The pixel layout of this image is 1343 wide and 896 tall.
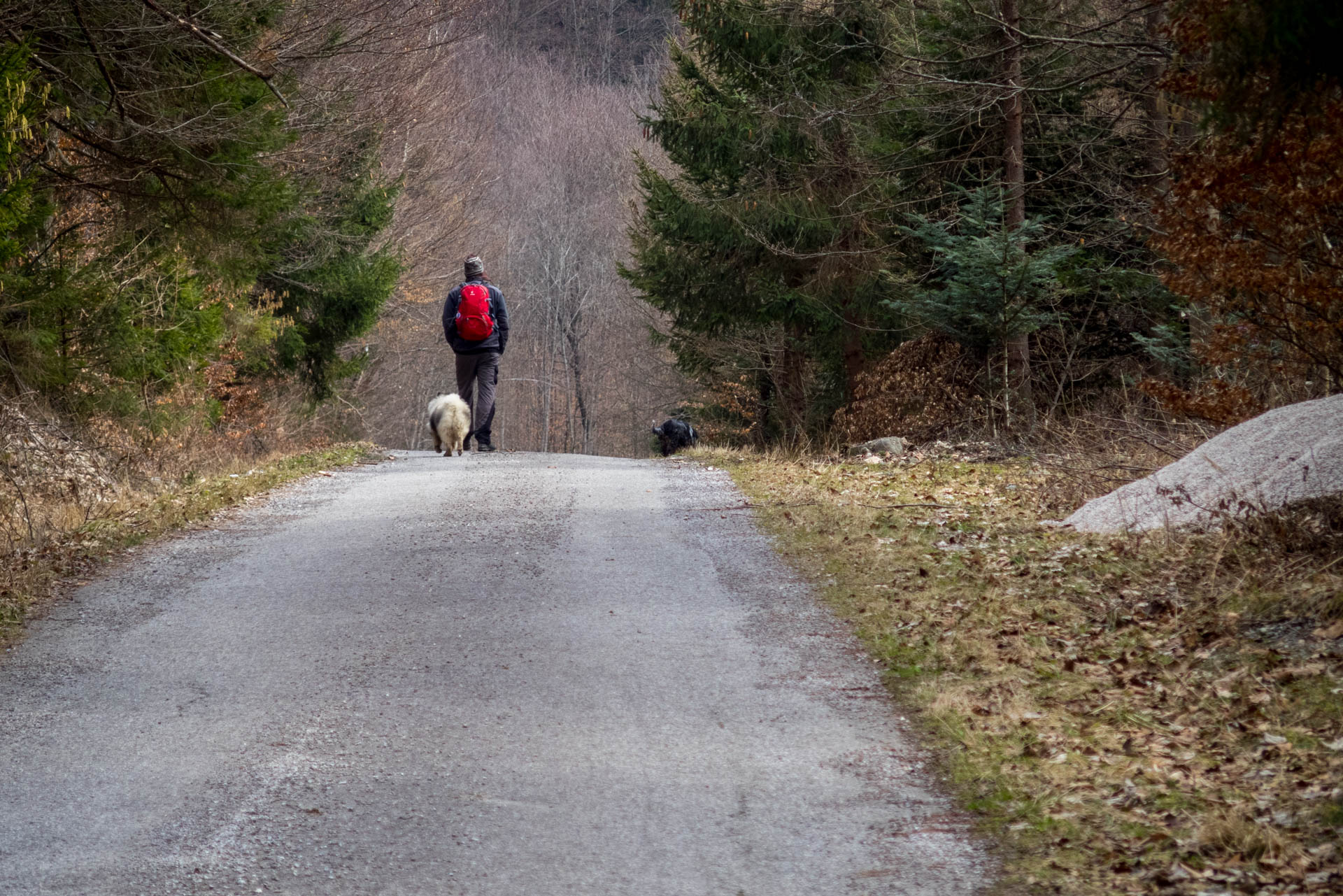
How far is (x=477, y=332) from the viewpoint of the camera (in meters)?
17.7

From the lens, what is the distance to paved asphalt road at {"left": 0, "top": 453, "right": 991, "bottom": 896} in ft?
14.0

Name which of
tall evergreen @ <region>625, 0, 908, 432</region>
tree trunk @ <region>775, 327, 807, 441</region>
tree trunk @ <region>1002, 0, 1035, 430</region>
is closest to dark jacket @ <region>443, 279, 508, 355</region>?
tall evergreen @ <region>625, 0, 908, 432</region>

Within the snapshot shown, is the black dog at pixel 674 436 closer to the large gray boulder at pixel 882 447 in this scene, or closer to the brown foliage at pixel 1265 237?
the large gray boulder at pixel 882 447

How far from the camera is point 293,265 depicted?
2114 cm

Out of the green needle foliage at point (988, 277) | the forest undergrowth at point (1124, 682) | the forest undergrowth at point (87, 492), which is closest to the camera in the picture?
the forest undergrowth at point (1124, 682)

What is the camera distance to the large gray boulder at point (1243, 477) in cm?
756

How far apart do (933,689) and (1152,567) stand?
2.38 metres

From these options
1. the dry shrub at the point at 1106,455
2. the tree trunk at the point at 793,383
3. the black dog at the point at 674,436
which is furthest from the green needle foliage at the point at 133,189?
the black dog at the point at 674,436

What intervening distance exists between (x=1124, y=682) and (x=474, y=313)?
12989 millimetres

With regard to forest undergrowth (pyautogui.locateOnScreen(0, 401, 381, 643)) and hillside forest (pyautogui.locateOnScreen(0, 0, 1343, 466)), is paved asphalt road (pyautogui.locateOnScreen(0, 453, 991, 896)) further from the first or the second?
hillside forest (pyautogui.locateOnScreen(0, 0, 1343, 466))

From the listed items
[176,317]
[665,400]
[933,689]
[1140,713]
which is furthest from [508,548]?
[665,400]

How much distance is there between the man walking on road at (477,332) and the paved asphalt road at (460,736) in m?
8.34

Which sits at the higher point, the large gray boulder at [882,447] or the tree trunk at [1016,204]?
the tree trunk at [1016,204]

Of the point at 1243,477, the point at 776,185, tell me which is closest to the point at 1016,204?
the point at 776,185
